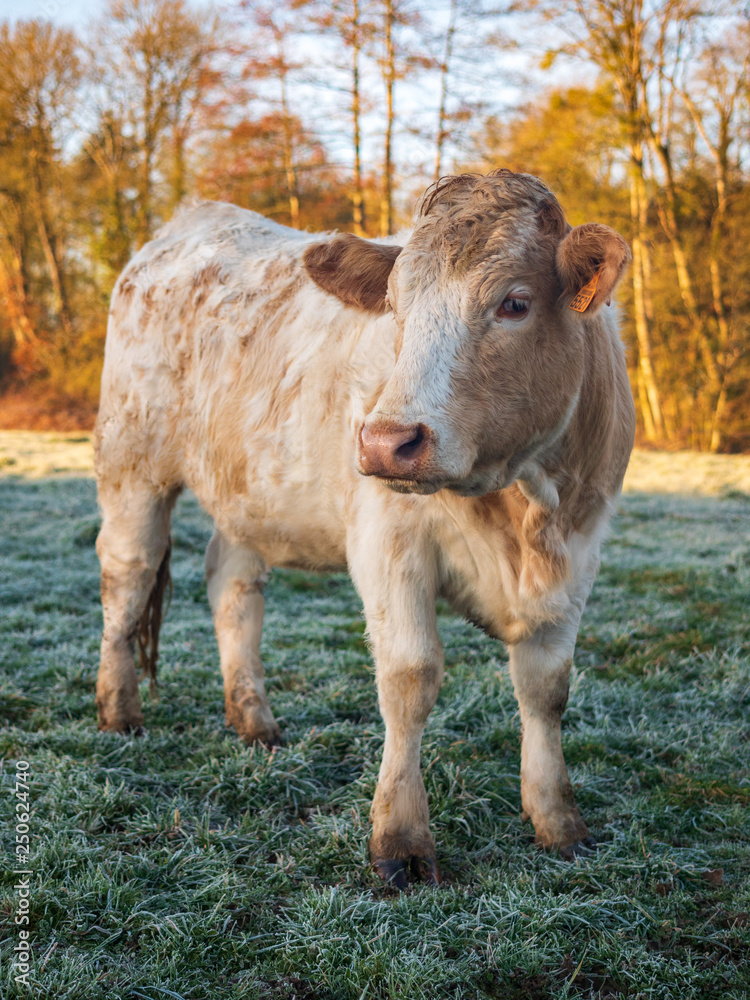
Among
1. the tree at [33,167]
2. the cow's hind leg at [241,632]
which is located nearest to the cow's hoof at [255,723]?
the cow's hind leg at [241,632]

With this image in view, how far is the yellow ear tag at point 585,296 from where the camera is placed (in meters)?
2.33

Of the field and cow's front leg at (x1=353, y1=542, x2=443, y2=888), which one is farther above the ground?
cow's front leg at (x1=353, y1=542, x2=443, y2=888)

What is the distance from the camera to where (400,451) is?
2.13 metres

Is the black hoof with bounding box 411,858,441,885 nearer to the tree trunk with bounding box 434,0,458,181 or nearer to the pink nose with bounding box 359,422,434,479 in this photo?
the pink nose with bounding box 359,422,434,479

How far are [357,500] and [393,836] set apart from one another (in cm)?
130

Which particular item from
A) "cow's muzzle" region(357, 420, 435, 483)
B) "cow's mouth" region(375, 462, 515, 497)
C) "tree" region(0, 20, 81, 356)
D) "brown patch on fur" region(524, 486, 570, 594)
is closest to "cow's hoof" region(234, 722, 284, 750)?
"brown patch on fur" region(524, 486, 570, 594)

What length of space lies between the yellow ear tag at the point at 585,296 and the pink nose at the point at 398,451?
67 centimetres

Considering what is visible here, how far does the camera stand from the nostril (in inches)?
83.8

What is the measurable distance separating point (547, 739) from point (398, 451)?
1674 millimetres

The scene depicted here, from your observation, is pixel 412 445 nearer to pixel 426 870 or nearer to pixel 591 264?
pixel 591 264

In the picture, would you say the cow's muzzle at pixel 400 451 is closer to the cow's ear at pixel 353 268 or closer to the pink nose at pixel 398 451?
the pink nose at pixel 398 451

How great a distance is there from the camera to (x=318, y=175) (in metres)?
16.8

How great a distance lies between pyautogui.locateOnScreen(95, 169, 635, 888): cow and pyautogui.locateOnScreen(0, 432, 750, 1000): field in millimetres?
242

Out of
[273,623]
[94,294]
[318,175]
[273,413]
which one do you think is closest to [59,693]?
[273,623]
